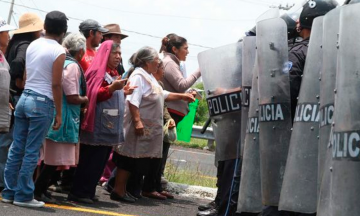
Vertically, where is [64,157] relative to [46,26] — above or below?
below

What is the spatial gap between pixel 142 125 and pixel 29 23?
59.8 inches

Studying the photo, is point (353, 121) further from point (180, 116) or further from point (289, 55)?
point (180, 116)

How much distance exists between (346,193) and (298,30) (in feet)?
9.18

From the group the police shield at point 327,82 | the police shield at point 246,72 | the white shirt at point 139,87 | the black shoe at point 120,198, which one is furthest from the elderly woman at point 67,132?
the police shield at point 327,82

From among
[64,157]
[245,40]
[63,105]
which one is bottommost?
[64,157]

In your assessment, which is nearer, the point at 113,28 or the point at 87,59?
the point at 87,59

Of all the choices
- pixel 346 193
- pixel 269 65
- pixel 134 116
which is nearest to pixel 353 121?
pixel 346 193

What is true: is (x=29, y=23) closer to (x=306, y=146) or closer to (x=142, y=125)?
(x=142, y=125)

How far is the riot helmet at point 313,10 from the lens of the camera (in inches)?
235

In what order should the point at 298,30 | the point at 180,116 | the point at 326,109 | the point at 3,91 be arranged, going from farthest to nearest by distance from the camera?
the point at 180,116 < the point at 3,91 < the point at 298,30 < the point at 326,109

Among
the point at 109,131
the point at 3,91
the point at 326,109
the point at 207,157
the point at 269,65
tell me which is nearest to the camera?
the point at 326,109

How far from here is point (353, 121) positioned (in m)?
3.60

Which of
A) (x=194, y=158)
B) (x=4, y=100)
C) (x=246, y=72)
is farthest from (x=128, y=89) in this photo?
(x=194, y=158)

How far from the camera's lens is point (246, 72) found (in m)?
6.45
